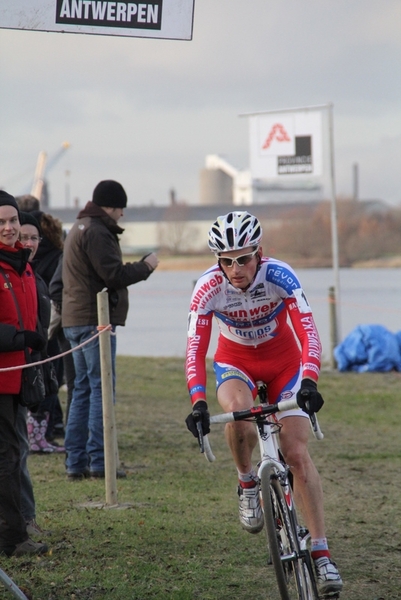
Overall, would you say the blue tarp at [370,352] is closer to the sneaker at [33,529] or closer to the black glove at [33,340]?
the sneaker at [33,529]

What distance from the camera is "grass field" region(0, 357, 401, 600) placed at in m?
5.34

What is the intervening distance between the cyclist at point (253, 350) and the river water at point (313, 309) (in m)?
11.5

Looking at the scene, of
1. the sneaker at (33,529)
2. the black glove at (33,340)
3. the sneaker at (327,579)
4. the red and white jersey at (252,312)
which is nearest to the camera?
the sneaker at (327,579)

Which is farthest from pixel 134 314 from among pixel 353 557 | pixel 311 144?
pixel 353 557

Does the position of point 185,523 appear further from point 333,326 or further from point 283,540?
point 333,326

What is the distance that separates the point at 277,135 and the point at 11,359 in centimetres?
1295

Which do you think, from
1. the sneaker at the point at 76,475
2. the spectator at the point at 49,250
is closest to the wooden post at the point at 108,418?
the sneaker at the point at 76,475

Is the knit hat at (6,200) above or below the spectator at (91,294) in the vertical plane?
above

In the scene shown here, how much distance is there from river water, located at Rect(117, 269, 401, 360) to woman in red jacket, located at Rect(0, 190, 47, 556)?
1152 centimetres

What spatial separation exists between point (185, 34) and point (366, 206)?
62641 millimetres

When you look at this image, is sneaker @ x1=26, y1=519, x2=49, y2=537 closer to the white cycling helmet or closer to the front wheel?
the front wheel

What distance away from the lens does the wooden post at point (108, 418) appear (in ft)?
22.7

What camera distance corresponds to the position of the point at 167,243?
74000 millimetres

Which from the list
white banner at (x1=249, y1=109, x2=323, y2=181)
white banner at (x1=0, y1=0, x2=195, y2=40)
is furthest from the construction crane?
white banner at (x1=0, y1=0, x2=195, y2=40)
